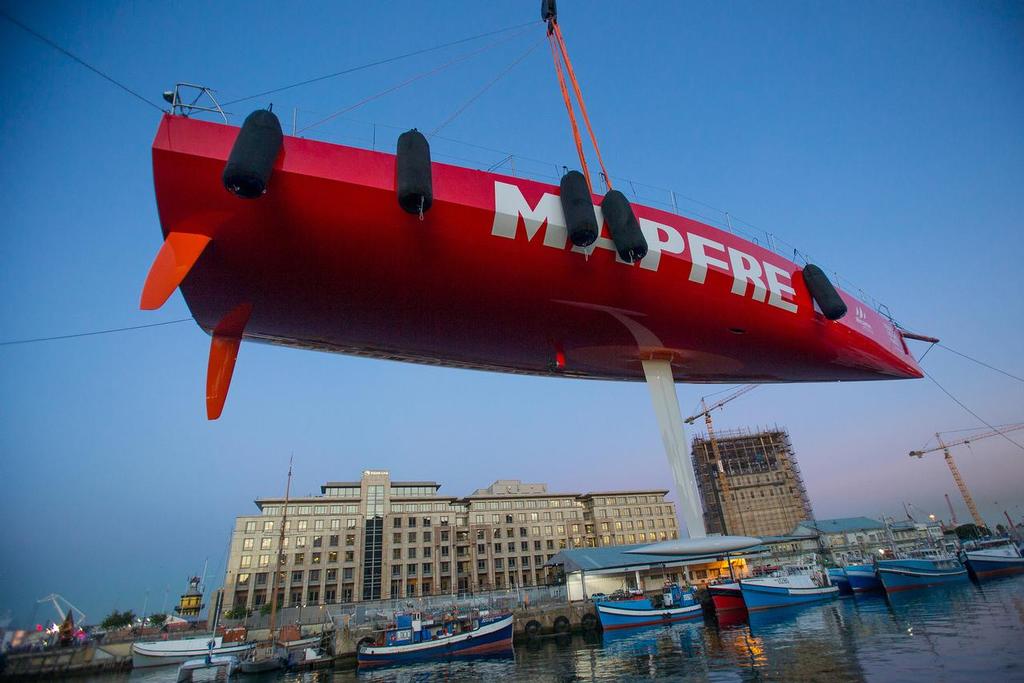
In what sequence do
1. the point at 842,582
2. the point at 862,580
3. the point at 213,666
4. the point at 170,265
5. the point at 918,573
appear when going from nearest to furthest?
the point at 170,265 < the point at 213,666 < the point at 918,573 < the point at 862,580 < the point at 842,582

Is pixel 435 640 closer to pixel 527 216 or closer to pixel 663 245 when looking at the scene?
pixel 663 245

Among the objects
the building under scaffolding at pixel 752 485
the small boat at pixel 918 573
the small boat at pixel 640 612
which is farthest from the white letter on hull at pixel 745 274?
the building under scaffolding at pixel 752 485

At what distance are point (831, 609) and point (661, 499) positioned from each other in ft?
185

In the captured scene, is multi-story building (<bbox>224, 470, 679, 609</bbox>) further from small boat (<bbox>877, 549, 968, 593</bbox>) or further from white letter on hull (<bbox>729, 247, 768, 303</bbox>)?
white letter on hull (<bbox>729, 247, 768, 303</bbox>)

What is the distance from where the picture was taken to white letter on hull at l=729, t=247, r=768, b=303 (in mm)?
12021

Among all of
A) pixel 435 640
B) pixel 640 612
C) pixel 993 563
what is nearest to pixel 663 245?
pixel 435 640

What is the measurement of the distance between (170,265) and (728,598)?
30921 millimetres

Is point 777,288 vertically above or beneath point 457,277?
above

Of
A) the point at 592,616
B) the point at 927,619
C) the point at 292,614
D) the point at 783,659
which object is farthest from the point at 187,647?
the point at 927,619

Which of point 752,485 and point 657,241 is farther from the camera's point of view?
point 752,485

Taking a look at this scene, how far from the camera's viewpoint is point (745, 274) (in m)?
12.2

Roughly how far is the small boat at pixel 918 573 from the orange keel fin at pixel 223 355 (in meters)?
37.4

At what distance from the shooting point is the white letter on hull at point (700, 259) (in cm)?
1130

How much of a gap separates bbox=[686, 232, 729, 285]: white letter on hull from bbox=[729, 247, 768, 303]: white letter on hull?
39 centimetres
